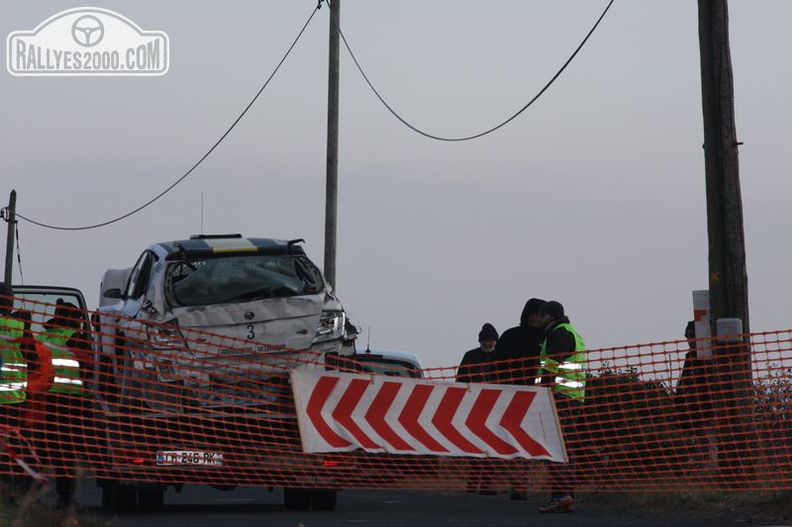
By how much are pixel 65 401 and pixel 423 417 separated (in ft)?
9.68

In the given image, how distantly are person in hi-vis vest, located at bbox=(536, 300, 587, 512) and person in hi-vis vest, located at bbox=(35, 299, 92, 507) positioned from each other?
12.4ft

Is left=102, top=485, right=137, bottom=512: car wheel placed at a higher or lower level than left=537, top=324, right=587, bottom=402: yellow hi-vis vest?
lower

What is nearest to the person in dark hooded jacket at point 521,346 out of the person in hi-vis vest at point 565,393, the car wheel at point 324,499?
the person in hi-vis vest at point 565,393

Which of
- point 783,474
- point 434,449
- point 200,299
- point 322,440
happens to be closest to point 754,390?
point 783,474

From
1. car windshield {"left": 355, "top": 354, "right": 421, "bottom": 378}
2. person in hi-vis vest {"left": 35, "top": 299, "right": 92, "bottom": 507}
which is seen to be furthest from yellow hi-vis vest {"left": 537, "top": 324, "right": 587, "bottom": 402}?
car windshield {"left": 355, "top": 354, "right": 421, "bottom": 378}

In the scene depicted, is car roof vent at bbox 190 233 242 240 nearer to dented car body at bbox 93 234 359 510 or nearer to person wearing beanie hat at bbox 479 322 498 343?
dented car body at bbox 93 234 359 510

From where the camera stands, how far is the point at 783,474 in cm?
1287

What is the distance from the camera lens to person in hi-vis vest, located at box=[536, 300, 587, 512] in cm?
1334

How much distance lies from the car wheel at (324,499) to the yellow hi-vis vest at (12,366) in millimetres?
2874

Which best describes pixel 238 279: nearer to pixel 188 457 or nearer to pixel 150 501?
pixel 188 457

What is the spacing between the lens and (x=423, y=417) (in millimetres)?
12992

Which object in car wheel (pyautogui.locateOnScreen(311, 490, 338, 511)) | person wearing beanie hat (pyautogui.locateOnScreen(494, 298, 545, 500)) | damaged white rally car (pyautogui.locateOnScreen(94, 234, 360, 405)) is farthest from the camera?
person wearing beanie hat (pyautogui.locateOnScreen(494, 298, 545, 500))

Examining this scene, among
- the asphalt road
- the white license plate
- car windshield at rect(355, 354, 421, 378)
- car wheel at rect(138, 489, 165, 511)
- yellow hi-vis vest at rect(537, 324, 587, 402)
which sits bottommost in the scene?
the asphalt road

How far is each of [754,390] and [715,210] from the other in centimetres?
187
